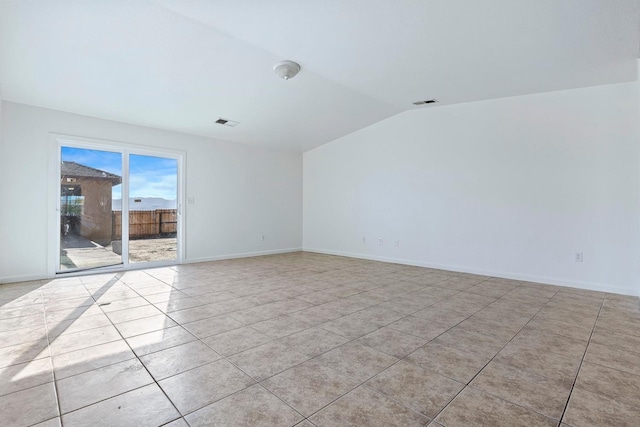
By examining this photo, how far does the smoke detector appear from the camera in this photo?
11.8 ft

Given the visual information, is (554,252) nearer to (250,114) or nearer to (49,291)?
(250,114)

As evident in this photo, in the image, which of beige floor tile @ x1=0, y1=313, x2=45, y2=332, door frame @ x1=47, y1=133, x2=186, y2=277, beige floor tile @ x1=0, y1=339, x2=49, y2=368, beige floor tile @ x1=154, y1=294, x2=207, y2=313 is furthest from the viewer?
door frame @ x1=47, y1=133, x2=186, y2=277

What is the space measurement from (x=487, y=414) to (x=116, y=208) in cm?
544

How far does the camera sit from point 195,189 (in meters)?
5.74

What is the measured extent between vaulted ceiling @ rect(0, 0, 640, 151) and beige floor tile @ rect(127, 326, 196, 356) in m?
2.74

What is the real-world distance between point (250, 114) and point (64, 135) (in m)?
2.66

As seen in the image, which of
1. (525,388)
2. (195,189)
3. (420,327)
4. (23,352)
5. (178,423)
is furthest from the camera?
(195,189)

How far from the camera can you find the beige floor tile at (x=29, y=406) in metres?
1.41

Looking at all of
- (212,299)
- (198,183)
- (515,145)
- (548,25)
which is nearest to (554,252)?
(515,145)

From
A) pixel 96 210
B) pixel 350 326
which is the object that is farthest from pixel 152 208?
pixel 350 326

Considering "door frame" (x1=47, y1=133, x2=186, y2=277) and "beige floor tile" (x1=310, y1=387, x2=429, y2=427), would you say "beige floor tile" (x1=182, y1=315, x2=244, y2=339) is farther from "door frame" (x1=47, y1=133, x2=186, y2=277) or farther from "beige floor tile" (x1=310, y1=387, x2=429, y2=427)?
"door frame" (x1=47, y1=133, x2=186, y2=277)

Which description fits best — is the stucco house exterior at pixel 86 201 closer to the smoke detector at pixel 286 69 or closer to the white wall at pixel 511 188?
the smoke detector at pixel 286 69

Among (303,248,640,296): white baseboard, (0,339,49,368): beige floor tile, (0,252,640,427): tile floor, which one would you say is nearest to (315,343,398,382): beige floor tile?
(0,252,640,427): tile floor

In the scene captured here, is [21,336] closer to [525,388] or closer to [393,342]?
[393,342]
